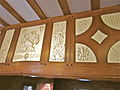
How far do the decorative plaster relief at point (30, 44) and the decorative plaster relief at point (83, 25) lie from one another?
1.45 feet

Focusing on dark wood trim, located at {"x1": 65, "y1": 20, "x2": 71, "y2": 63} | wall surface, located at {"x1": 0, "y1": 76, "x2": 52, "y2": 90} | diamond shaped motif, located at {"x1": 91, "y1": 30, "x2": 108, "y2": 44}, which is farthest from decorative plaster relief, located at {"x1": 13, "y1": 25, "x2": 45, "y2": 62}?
wall surface, located at {"x1": 0, "y1": 76, "x2": 52, "y2": 90}

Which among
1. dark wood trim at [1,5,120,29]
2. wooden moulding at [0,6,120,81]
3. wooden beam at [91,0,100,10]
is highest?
wooden beam at [91,0,100,10]

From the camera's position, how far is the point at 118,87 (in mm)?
2217

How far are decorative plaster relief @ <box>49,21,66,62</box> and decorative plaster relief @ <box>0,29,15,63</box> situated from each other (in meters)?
0.67

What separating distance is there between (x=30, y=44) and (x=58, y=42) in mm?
375

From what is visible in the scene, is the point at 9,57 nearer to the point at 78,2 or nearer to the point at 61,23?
the point at 61,23

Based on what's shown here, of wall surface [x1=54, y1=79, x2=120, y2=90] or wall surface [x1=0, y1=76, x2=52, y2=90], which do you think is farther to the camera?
wall surface [x1=0, y1=76, x2=52, y2=90]

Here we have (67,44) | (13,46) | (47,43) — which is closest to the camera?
(67,44)

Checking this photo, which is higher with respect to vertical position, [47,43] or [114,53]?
[47,43]

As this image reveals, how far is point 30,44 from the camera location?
5.00 feet

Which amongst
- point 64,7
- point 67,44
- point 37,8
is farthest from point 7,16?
point 67,44

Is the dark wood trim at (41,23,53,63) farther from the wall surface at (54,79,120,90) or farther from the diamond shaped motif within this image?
the wall surface at (54,79,120,90)

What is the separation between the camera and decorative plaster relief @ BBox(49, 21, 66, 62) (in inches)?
51.3

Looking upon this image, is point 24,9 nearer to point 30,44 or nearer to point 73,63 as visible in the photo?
point 30,44
